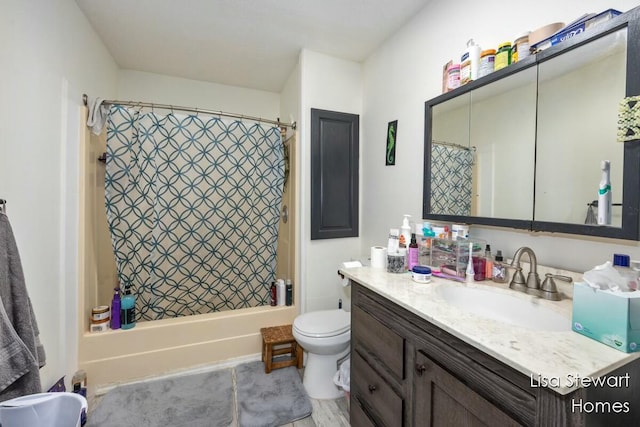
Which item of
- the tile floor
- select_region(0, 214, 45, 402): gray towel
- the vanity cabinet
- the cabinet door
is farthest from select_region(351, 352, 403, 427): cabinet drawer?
select_region(0, 214, 45, 402): gray towel

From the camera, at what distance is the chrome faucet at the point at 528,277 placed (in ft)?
3.31

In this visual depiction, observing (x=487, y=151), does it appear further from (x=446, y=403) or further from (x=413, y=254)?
(x=446, y=403)

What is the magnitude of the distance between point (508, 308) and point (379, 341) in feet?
1.73

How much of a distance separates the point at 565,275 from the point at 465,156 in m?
0.67

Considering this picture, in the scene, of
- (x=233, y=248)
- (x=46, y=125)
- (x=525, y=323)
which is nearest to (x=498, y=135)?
(x=525, y=323)

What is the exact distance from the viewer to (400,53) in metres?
1.80

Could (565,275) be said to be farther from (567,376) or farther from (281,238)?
(281,238)

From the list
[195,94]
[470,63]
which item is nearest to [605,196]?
[470,63]

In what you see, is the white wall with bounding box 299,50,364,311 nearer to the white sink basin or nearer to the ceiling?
the ceiling

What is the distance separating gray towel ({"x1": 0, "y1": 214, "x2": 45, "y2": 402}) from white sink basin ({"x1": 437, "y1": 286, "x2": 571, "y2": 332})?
160cm

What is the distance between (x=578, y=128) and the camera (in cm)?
93

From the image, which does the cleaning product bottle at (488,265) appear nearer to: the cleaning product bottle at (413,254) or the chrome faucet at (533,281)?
the chrome faucet at (533,281)

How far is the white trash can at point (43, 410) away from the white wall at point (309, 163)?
1381 millimetres

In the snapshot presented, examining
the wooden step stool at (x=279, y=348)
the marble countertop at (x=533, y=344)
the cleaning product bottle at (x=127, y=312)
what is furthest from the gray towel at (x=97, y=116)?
the marble countertop at (x=533, y=344)
